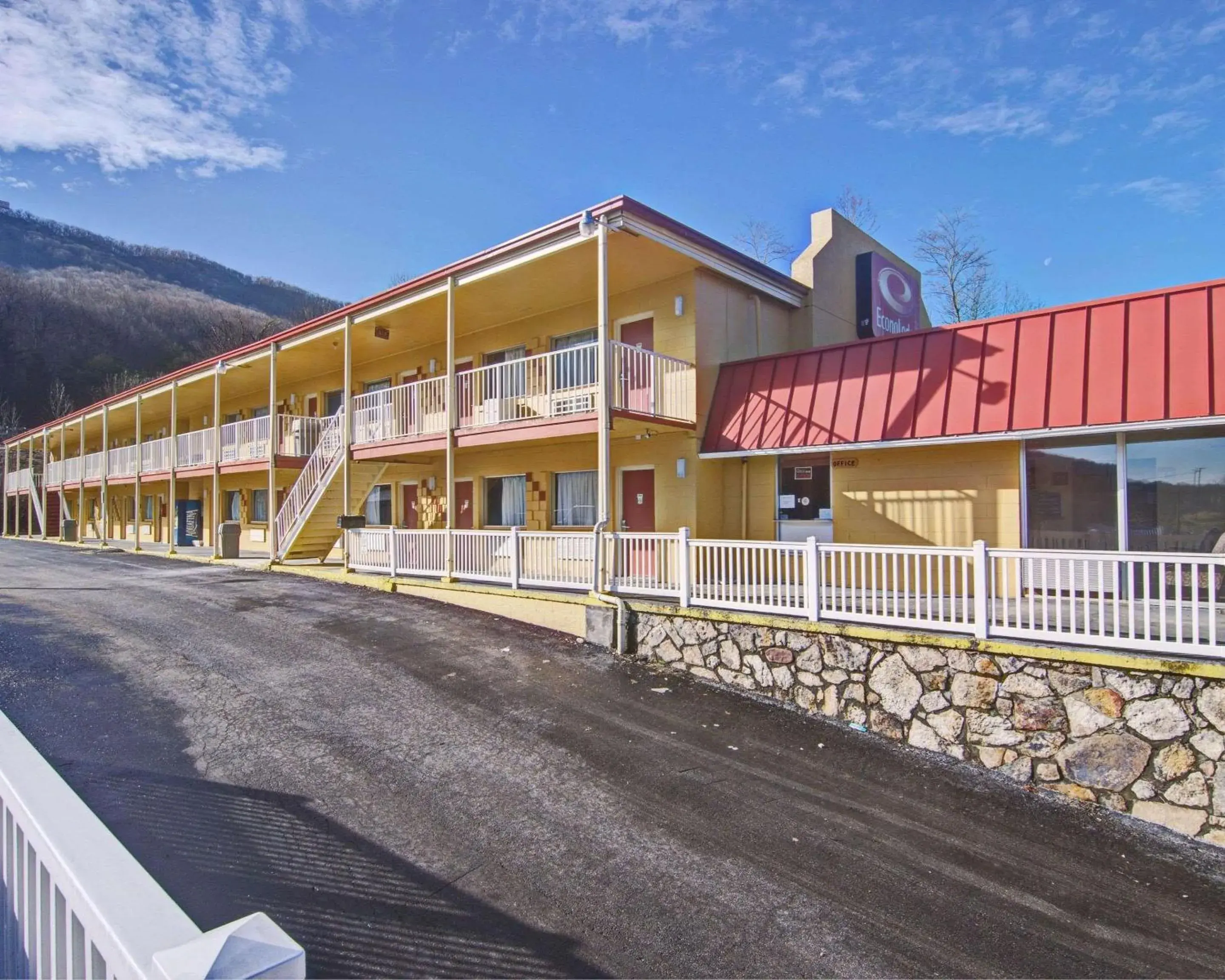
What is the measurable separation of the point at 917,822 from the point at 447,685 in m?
5.21

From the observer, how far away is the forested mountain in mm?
60312

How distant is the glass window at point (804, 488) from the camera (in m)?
12.6

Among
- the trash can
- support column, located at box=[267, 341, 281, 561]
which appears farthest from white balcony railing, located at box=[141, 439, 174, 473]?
support column, located at box=[267, 341, 281, 561]

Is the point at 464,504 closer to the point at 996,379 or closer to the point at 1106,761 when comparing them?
the point at 996,379

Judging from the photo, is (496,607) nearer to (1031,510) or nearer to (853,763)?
(853,763)

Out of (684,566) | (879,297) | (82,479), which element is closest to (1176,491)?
(684,566)

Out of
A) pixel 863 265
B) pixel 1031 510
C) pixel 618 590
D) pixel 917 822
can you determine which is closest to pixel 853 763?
pixel 917 822

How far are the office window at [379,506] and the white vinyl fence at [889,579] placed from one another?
601 cm

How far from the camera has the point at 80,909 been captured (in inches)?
66.1

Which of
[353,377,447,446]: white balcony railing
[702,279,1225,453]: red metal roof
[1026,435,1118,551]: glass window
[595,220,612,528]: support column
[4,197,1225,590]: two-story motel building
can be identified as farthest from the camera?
[353,377,447,446]: white balcony railing

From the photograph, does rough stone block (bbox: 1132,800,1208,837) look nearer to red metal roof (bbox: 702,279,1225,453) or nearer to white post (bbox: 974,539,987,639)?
white post (bbox: 974,539,987,639)

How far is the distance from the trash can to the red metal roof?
1524 centimetres

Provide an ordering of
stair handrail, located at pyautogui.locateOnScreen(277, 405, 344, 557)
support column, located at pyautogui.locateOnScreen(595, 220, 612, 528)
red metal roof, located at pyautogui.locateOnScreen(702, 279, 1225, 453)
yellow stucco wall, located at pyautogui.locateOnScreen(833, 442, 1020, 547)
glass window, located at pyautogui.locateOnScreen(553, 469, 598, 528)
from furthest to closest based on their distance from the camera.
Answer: stair handrail, located at pyautogui.locateOnScreen(277, 405, 344, 557) < glass window, located at pyautogui.locateOnScreen(553, 469, 598, 528) < support column, located at pyautogui.locateOnScreen(595, 220, 612, 528) < yellow stucco wall, located at pyautogui.locateOnScreen(833, 442, 1020, 547) < red metal roof, located at pyautogui.locateOnScreen(702, 279, 1225, 453)

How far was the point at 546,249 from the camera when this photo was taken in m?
12.1
